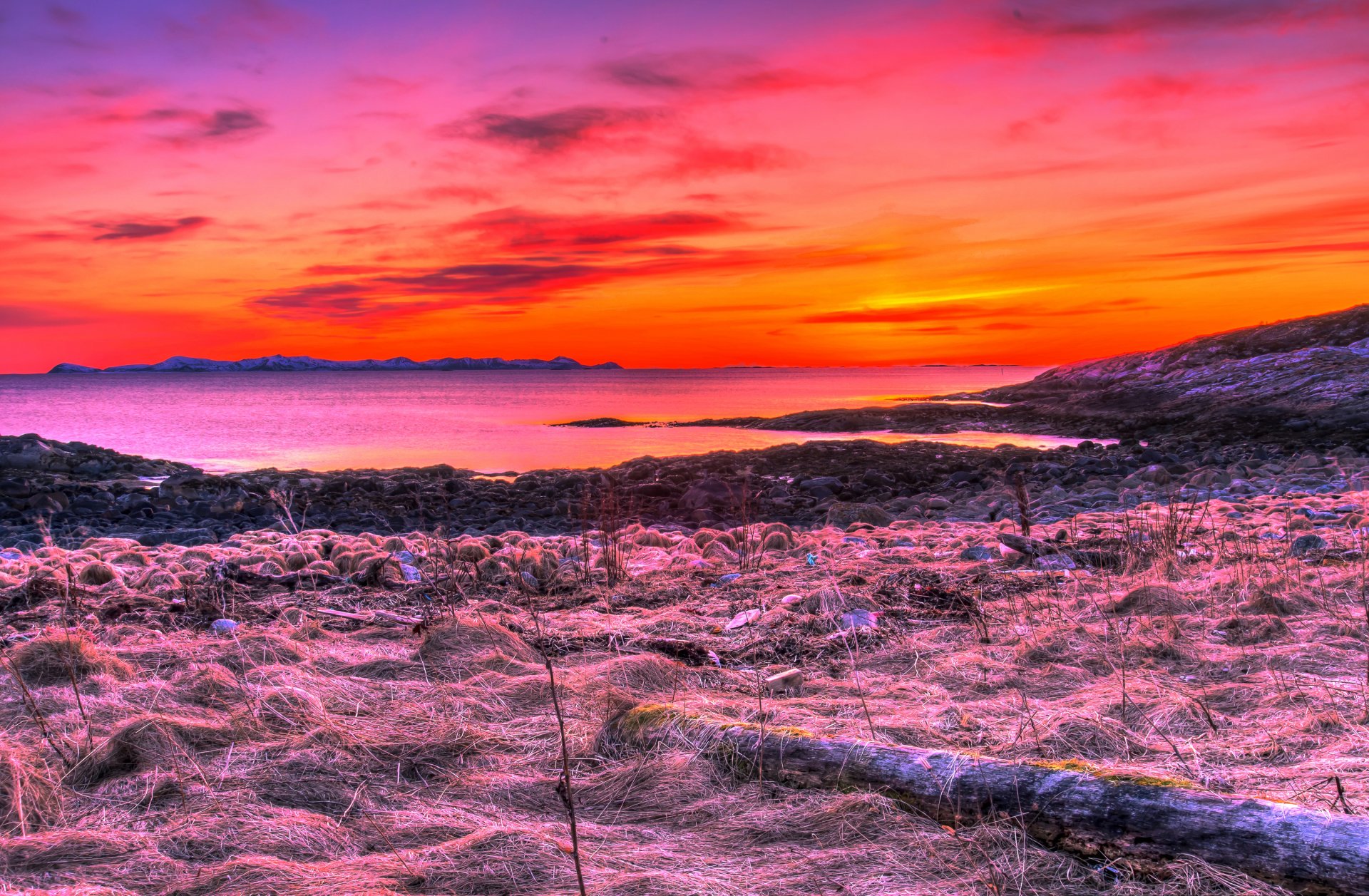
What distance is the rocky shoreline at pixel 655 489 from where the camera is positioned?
549 inches

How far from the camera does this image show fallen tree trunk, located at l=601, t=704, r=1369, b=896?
252cm

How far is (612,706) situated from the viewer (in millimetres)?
4402

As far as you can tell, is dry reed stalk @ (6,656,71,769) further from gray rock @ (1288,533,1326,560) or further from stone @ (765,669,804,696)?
gray rock @ (1288,533,1326,560)

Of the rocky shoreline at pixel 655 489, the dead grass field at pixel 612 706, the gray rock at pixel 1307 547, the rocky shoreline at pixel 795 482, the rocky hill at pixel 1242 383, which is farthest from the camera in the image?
the rocky hill at pixel 1242 383

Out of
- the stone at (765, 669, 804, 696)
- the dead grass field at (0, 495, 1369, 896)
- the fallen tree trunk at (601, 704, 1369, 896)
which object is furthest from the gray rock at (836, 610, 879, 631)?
the fallen tree trunk at (601, 704, 1369, 896)

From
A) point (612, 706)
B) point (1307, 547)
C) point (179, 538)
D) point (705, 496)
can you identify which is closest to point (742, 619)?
point (612, 706)

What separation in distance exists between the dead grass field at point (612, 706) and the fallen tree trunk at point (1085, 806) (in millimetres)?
95

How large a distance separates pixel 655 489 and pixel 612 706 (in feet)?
45.1

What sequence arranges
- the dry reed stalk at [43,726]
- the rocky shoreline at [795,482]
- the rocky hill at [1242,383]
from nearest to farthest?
the dry reed stalk at [43,726]
the rocky shoreline at [795,482]
the rocky hill at [1242,383]

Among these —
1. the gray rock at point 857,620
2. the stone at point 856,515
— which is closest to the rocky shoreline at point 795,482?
the stone at point 856,515

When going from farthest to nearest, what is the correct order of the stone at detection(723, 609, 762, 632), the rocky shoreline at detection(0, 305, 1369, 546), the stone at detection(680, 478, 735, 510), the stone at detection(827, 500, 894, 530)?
the stone at detection(680, 478, 735, 510), the rocky shoreline at detection(0, 305, 1369, 546), the stone at detection(827, 500, 894, 530), the stone at detection(723, 609, 762, 632)

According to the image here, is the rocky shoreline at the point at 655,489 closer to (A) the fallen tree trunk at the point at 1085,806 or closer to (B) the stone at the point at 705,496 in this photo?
(B) the stone at the point at 705,496

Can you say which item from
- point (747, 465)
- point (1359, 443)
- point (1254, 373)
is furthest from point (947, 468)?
point (1254, 373)

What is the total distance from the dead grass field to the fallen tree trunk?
3.8 inches
